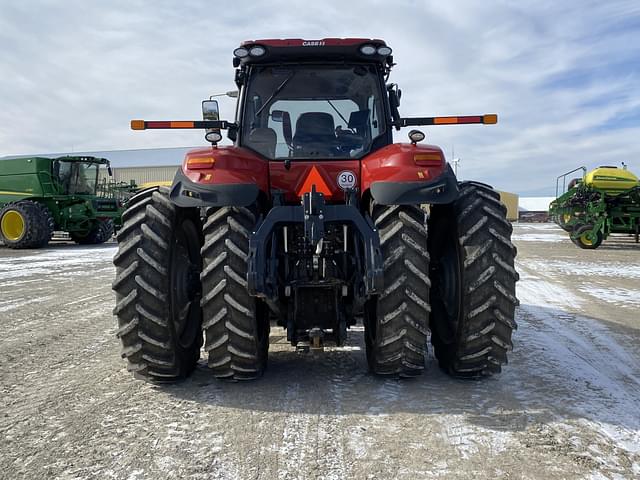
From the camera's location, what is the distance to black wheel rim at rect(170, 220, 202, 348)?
3518 millimetres

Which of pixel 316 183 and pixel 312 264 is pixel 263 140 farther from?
pixel 312 264

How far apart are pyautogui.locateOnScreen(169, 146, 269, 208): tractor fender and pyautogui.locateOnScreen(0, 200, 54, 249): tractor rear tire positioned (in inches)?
587

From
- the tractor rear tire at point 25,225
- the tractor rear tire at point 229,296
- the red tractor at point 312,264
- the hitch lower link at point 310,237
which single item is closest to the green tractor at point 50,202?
the tractor rear tire at point 25,225

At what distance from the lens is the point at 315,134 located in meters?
3.98

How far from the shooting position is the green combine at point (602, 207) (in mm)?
15875

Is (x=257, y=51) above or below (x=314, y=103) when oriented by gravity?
above

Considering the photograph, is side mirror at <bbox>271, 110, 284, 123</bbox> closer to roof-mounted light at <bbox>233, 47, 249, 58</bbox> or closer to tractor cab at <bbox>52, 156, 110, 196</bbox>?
roof-mounted light at <bbox>233, 47, 249, 58</bbox>

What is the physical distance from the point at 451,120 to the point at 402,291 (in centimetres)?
153

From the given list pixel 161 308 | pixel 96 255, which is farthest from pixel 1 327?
pixel 96 255

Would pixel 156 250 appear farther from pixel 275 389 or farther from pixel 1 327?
pixel 1 327

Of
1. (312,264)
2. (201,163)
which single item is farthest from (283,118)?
(312,264)

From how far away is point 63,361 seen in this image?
4152mm

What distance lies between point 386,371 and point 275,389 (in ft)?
2.45

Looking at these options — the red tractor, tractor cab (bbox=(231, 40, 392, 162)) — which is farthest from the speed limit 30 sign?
tractor cab (bbox=(231, 40, 392, 162))
